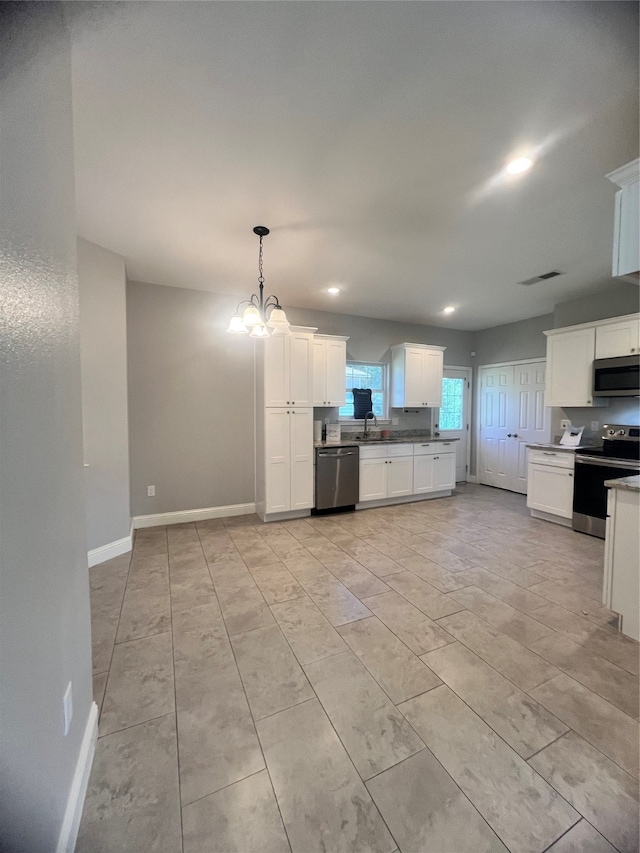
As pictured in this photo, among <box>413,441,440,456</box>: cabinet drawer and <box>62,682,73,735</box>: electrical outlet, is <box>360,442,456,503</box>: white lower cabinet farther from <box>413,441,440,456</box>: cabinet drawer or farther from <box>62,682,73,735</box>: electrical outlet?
<box>62,682,73,735</box>: electrical outlet

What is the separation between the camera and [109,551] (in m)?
3.05

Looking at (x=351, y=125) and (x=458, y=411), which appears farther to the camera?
(x=458, y=411)

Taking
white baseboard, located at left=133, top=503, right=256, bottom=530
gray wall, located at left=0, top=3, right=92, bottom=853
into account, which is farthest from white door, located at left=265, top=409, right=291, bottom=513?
gray wall, located at left=0, top=3, right=92, bottom=853

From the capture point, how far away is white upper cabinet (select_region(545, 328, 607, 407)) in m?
3.95

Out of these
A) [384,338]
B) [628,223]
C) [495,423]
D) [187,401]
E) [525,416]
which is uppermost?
[384,338]

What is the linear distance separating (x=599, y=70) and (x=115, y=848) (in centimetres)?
333

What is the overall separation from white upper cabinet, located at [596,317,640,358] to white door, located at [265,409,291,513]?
3727 mm

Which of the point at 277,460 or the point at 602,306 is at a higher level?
the point at 602,306

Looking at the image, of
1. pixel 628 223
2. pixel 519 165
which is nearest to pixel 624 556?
pixel 628 223

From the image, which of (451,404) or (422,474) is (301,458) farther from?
(451,404)

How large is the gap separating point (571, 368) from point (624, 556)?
2819mm

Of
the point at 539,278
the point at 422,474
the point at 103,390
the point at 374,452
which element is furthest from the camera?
the point at 422,474

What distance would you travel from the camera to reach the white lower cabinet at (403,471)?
4.52 metres

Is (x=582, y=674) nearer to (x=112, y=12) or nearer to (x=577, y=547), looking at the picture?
(x=577, y=547)
